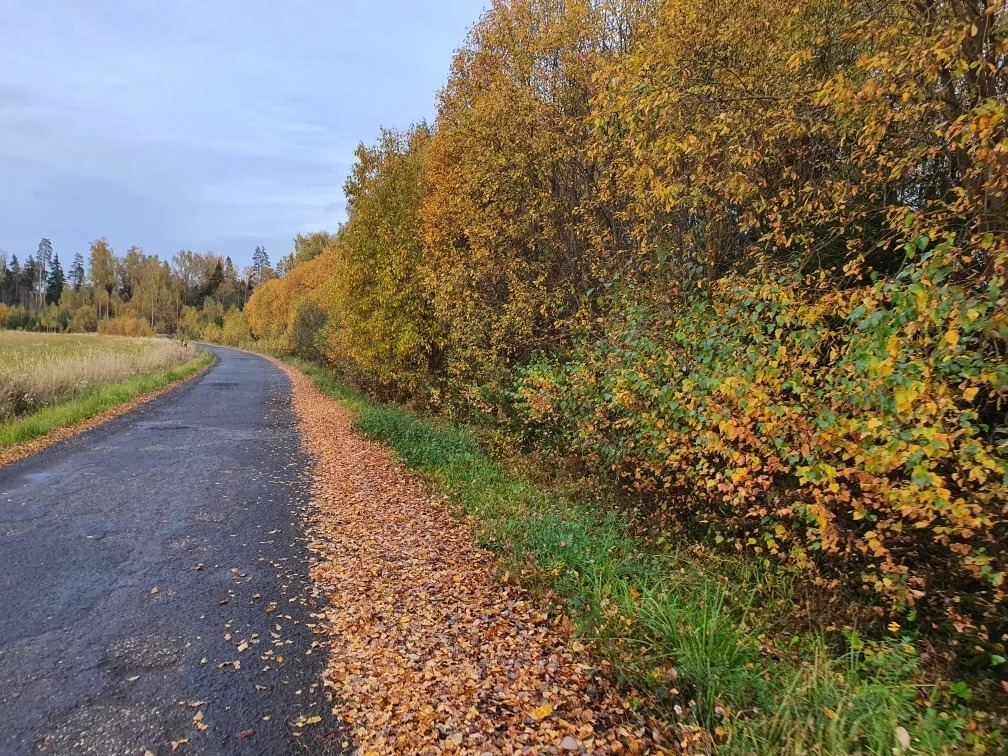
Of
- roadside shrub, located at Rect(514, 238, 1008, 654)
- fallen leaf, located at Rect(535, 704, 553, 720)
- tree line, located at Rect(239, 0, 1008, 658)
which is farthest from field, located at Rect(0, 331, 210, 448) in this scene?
roadside shrub, located at Rect(514, 238, 1008, 654)

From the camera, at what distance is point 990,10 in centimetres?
346

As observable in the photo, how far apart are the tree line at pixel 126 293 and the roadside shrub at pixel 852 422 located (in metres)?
82.9

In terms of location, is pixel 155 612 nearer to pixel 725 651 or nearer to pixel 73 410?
pixel 725 651

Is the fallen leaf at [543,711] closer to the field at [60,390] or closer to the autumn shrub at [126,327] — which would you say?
the field at [60,390]

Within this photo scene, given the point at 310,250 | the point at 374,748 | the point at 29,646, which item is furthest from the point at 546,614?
the point at 310,250

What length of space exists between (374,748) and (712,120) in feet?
19.0

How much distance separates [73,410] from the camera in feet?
43.1

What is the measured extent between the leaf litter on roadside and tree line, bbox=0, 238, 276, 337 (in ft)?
266

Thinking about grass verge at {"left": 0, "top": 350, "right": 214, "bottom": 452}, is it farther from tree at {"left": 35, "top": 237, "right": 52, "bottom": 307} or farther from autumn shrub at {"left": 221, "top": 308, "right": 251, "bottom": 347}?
tree at {"left": 35, "top": 237, "right": 52, "bottom": 307}

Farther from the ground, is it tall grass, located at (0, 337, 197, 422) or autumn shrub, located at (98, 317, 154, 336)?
autumn shrub, located at (98, 317, 154, 336)

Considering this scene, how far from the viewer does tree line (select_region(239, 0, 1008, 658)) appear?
3.46 m

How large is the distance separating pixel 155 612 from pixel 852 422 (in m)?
5.29

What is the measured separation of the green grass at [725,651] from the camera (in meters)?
2.88

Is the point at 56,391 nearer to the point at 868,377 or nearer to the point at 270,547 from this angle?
the point at 270,547
